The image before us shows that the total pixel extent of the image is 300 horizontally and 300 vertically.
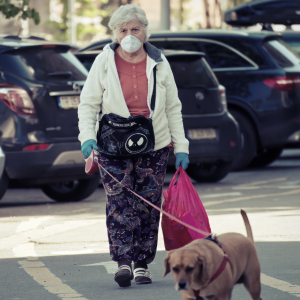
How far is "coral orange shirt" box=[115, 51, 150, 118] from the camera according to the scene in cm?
530

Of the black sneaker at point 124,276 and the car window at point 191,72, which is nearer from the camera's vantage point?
the black sneaker at point 124,276

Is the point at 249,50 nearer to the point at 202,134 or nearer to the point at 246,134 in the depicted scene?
the point at 246,134

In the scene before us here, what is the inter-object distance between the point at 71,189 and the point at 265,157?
4.73 meters

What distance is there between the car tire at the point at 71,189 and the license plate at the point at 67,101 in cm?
103

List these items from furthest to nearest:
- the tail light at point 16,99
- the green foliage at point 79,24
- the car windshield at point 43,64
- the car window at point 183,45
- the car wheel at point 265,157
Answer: the green foliage at point 79,24
the car wheel at point 265,157
the car window at point 183,45
the car windshield at point 43,64
the tail light at point 16,99

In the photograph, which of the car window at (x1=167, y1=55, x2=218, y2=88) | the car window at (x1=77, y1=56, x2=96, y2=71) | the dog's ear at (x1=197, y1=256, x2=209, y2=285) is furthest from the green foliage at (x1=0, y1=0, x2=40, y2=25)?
the dog's ear at (x1=197, y1=256, x2=209, y2=285)

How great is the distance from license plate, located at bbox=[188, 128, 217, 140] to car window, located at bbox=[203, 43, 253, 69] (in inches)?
68.0

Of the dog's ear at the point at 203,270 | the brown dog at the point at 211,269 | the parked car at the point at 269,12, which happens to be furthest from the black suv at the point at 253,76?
the dog's ear at the point at 203,270

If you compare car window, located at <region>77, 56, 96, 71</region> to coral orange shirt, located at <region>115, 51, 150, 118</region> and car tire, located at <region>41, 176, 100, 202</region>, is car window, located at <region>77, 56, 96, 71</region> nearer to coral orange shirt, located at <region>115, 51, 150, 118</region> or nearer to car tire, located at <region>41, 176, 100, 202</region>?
car tire, located at <region>41, 176, 100, 202</region>

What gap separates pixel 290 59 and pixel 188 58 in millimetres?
1987

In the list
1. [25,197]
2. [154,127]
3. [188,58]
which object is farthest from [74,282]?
[188,58]

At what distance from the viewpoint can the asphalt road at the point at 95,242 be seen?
203 inches

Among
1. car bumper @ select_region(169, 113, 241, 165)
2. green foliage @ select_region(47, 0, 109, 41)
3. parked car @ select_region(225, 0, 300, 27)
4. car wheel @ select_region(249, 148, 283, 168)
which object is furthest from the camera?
green foliage @ select_region(47, 0, 109, 41)

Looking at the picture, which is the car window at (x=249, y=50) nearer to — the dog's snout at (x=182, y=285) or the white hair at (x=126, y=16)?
the white hair at (x=126, y=16)
